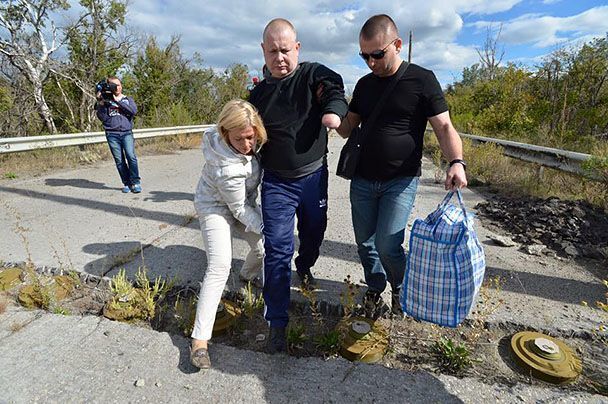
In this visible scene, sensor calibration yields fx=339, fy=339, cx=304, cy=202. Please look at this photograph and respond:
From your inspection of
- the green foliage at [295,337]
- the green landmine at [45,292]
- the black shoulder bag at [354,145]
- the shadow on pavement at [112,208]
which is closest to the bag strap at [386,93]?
the black shoulder bag at [354,145]

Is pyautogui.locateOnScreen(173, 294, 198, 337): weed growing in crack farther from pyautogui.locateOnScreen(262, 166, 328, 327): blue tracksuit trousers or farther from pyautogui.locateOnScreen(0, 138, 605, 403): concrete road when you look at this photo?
pyautogui.locateOnScreen(262, 166, 328, 327): blue tracksuit trousers

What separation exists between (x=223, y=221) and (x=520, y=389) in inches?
80.8

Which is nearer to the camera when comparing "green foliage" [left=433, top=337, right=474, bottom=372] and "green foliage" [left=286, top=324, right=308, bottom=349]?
"green foliage" [left=433, top=337, right=474, bottom=372]

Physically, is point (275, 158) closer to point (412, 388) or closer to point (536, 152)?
point (412, 388)

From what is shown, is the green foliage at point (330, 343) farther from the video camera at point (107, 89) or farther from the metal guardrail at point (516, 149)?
the video camera at point (107, 89)

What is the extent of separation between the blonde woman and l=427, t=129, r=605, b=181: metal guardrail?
4.69m

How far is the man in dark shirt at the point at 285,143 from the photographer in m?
2.23

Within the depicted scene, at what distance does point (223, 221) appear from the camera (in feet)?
7.98

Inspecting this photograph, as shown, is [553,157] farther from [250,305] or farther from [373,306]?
[250,305]

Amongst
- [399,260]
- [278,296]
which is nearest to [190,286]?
[278,296]

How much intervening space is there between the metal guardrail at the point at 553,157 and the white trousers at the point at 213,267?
15.9 ft

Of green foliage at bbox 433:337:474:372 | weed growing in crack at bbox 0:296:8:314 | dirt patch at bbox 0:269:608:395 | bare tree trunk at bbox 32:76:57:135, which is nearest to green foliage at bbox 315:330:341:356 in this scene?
dirt patch at bbox 0:269:608:395

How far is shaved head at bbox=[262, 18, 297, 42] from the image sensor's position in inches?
84.3

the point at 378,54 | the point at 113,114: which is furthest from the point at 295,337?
the point at 113,114
